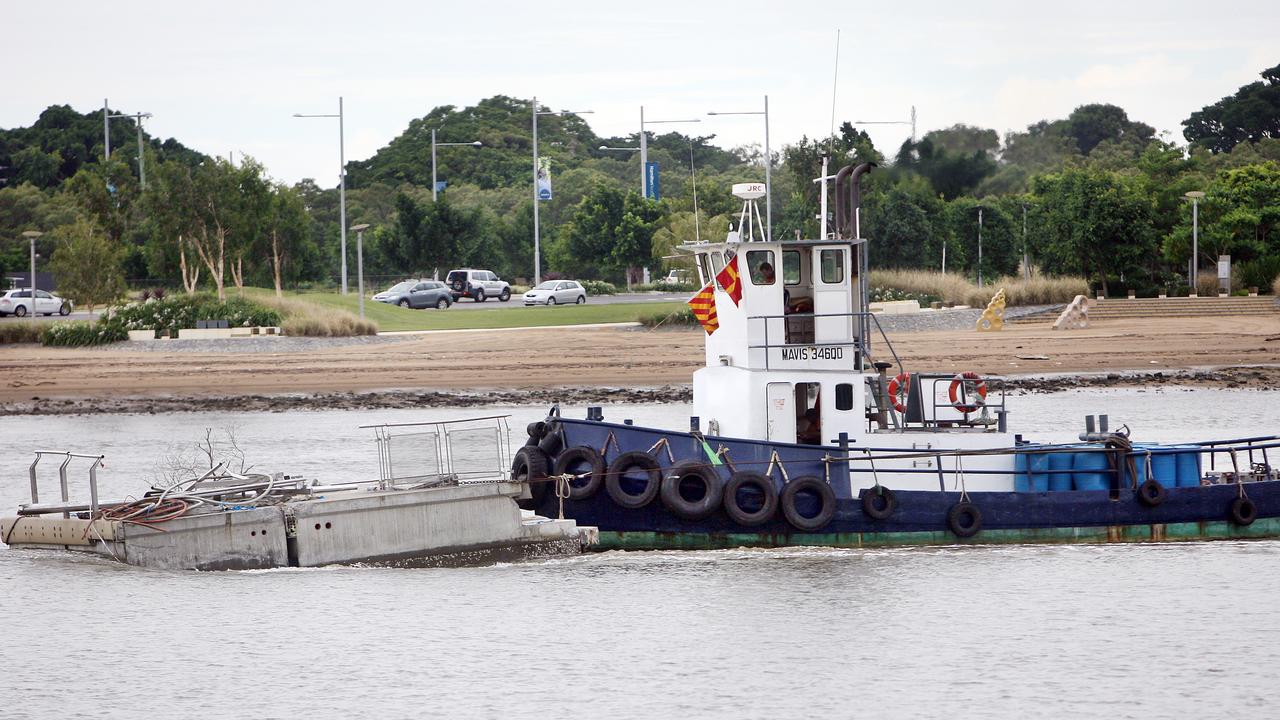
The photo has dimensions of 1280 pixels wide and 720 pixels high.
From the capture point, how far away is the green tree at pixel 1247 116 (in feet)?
329

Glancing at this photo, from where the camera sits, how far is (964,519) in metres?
18.0

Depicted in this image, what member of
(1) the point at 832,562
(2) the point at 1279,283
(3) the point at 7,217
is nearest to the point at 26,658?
(1) the point at 832,562

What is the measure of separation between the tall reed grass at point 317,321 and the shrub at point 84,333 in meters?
4.52

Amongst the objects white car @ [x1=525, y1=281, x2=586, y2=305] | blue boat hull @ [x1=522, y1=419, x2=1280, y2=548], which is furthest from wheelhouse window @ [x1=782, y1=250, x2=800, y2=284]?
white car @ [x1=525, y1=281, x2=586, y2=305]

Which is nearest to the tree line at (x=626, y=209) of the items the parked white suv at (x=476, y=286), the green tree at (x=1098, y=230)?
the green tree at (x=1098, y=230)

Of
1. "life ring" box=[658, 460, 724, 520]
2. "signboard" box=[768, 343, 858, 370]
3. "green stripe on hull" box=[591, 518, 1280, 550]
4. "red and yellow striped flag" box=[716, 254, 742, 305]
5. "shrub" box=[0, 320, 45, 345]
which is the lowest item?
"green stripe on hull" box=[591, 518, 1280, 550]

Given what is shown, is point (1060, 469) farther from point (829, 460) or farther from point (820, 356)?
point (820, 356)

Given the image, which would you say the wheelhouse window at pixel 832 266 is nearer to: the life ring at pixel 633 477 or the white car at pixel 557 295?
the life ring at pixel 633 477

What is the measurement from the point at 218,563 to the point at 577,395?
63.3 ft

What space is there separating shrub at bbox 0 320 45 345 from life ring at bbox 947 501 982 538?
37941 mm

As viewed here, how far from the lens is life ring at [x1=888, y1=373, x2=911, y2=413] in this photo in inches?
730

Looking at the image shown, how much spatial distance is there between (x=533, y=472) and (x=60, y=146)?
9394cm

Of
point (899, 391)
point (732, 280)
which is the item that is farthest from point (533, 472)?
point (899, 391)

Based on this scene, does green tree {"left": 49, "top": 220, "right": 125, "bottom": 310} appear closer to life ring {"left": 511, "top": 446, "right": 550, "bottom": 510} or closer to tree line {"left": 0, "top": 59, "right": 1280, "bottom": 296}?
tree line {"left": 0, "top": 59, "right": 1280, "bottom": 296}
